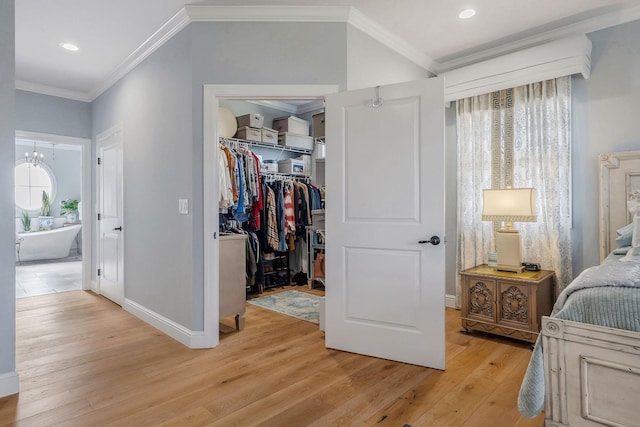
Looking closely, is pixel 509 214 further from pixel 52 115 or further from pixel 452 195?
pixel 52 115

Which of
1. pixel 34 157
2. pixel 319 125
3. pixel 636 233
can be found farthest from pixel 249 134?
pixel 34 157

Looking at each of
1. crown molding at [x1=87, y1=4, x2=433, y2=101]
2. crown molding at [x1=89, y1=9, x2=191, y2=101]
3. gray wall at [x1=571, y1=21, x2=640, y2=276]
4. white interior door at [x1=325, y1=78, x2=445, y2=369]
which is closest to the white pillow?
gray wall at [x1=571, y1=21, x2=640, y2=276]

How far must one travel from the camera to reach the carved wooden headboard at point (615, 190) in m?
2.70

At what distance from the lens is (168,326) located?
3096 millimetres

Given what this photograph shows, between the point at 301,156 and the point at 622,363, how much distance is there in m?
4.61

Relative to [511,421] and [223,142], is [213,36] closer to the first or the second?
[223,142]

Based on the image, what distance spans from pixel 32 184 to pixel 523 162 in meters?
9.67

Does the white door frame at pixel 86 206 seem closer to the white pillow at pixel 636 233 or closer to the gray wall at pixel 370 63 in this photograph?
the gray wall at pixel 370 63

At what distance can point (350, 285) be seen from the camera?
265cm

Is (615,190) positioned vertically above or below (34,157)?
below

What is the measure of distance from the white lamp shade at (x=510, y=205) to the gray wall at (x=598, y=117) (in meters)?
0.51

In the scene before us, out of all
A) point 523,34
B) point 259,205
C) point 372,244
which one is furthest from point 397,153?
point 259,205

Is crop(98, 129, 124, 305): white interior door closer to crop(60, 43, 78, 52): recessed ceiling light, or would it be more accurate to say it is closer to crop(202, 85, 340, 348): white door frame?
crop(60, 43, 78, 52): recessed ceiling light

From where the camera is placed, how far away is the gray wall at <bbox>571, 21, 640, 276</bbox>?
109 inches
